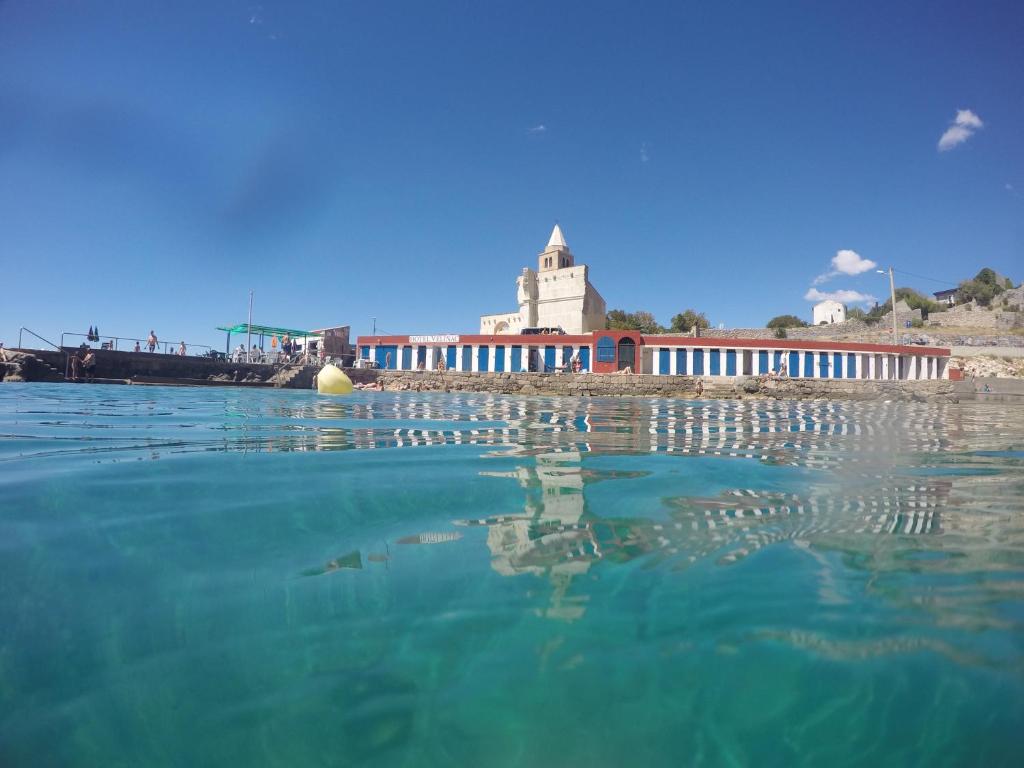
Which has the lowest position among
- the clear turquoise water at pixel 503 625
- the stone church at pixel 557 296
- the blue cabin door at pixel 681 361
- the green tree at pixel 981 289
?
the clear turquoise water at pixel 503 625

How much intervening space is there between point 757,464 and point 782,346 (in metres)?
29.2

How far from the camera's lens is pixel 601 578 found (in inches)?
61.5

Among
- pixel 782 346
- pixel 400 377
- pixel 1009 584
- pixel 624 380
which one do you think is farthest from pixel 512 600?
pixel 782 346

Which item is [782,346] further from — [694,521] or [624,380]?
[694,521]

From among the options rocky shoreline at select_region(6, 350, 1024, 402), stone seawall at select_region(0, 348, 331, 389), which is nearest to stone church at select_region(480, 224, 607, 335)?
rocky shoreline at select_region(6, 350, 1024, 402)

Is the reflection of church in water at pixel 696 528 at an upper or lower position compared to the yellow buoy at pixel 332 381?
lower

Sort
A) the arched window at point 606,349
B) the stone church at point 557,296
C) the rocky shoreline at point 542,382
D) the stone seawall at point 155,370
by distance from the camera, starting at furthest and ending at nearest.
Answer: the stone church at point 557,296 → the arched window at point 606,349 → the rocky shoreline at point 542,382 → the stone seawall at point 155,370

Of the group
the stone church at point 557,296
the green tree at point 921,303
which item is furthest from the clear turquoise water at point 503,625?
the green tree at point 921,303

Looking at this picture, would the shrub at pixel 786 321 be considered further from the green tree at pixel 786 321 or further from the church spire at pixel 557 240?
the church spire at pixel 557 240

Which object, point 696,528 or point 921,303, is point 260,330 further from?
point 921,303

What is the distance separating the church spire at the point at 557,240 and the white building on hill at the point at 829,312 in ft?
145

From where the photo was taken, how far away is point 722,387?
22.5 metres

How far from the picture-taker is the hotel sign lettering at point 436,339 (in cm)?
3334

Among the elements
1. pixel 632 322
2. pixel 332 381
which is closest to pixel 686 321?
pixel 632 322
